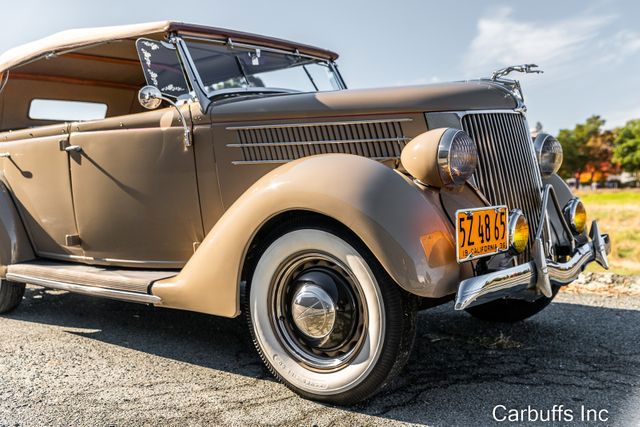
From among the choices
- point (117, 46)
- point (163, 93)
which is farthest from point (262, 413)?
point (117, 46)

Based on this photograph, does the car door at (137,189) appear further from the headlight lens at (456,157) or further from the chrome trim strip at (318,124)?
the headlight lens at (456,157)

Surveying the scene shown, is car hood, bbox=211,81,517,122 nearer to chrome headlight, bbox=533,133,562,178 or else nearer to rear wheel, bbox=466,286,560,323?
chrome headlight, bbox=533,133,562,178

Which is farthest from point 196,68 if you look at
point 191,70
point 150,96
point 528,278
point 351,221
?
point 528,278

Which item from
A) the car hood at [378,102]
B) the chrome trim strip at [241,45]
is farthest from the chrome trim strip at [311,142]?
the chrome trim strip at [241,45]

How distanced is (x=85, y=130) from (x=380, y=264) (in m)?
2.25

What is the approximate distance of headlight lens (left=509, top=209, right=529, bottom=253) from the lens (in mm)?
2566

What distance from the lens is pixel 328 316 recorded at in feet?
8.10

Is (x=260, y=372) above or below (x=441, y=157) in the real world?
below

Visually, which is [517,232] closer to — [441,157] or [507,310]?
[441,157]

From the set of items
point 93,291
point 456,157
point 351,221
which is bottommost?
point 93,291

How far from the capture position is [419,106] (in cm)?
263

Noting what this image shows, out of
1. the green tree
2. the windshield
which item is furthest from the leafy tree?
the windshield

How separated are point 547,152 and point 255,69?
194 cm

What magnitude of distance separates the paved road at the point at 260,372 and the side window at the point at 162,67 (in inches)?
60.2
